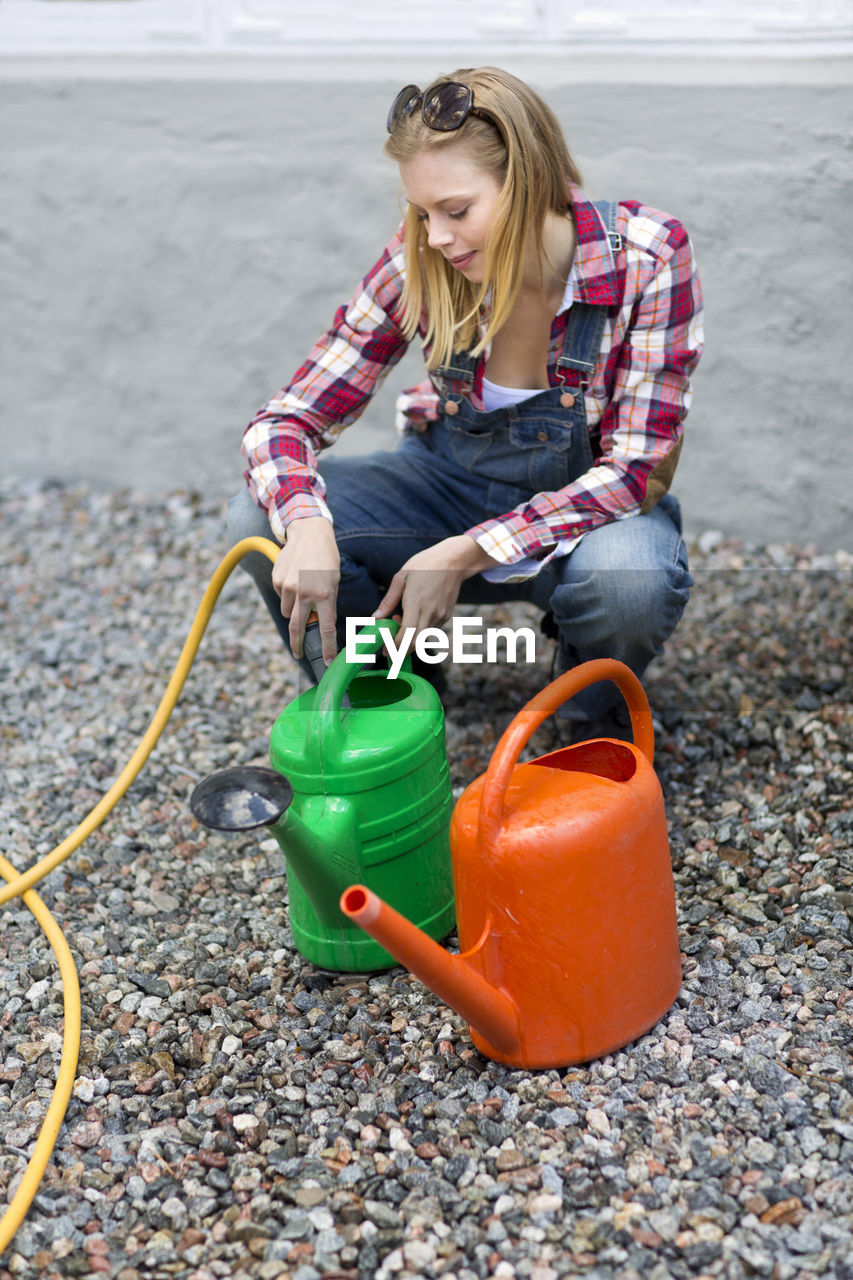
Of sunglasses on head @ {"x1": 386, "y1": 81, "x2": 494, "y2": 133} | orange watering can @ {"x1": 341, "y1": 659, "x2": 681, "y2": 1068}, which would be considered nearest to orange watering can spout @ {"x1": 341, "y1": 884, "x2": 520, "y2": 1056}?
orange watering can @ {"x1": 341, "y1": 659, "x2": 681, "y2": 1068}

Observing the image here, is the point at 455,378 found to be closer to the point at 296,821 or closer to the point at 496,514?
the point at 496,514

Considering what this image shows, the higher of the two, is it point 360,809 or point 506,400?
point 506,400

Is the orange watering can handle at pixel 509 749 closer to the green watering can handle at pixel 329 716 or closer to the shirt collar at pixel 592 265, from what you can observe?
the green watering can handle at pixel 329 716

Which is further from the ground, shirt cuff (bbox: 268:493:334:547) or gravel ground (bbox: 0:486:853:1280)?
shirt cuff (bbox: 268:493:334:547)

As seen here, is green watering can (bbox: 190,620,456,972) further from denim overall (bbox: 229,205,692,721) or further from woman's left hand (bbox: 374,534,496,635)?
denim overall (bbox: 229,205,692,721)

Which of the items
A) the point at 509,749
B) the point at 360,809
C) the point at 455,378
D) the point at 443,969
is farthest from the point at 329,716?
the point at 455,378

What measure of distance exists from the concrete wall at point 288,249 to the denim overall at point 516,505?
101cm

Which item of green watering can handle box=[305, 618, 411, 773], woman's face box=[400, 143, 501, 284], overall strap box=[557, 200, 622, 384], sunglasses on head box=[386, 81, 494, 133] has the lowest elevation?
green watering can handle box=[305, 618, 411, 773]

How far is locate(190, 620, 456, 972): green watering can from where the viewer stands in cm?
157

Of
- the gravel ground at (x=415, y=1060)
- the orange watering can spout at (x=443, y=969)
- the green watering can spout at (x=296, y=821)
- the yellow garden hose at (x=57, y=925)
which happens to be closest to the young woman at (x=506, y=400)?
the yellow garden hose at (x=57, y=925)

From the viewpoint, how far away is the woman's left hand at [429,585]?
1745 millimetres

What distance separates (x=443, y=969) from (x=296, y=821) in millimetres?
A: 276

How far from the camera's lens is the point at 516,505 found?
2.09 metres

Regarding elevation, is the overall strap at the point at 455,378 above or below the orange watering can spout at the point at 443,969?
above
